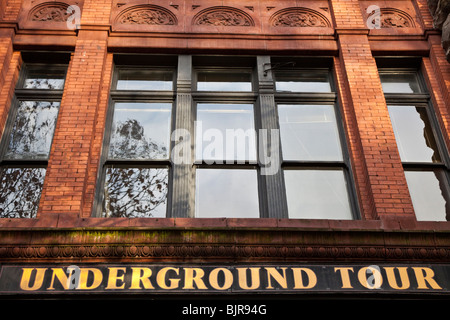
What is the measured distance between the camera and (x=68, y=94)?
8562mm

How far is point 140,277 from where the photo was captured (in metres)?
6.53

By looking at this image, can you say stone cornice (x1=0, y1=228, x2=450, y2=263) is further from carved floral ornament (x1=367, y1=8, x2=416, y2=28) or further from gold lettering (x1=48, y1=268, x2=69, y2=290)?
carved floral ornament (x1=367, y1=8, x2=416, y2=28)

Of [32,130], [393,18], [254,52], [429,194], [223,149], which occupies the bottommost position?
[429,194]

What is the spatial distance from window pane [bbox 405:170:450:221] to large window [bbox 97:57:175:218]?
4.05 meters

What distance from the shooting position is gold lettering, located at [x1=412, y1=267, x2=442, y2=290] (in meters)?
6.59

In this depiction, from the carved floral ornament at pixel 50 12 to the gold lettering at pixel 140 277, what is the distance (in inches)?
223

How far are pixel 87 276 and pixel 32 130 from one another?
11.2ft

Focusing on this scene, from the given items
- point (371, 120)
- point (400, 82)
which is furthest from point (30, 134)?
point (400, 82)

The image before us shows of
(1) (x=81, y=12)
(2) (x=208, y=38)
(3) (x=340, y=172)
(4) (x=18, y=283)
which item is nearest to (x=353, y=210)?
(3) (x=340, y=172)

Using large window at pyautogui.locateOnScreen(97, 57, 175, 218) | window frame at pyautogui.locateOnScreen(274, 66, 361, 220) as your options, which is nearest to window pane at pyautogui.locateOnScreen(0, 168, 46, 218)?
large window at pyautogui.locateOnScreen(97, 57, 175, 218)

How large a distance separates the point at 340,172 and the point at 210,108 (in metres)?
2.59

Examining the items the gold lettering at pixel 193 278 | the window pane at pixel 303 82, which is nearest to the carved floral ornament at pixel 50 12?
the window pane at pixel 303 82

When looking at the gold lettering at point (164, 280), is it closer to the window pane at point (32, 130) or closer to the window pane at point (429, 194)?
the window pane at point (32, 130)

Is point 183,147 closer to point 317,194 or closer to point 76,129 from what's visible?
→ point 76,129
